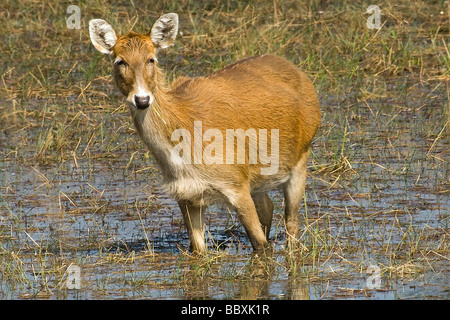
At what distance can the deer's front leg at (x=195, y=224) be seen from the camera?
311 inches

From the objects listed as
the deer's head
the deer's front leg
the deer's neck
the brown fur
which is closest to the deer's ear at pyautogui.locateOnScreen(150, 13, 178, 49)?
the deer's head

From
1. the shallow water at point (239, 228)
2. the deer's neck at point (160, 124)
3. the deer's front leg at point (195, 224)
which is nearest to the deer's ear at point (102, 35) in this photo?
the deer's neck at point (160, 124)

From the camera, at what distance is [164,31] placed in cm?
772

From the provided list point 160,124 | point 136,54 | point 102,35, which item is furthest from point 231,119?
point 102,35

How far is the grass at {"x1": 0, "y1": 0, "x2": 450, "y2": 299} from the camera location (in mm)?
7414

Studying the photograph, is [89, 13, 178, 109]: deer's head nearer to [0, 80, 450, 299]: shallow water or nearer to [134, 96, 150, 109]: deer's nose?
[134, 96, 150, 109]: deer's nose

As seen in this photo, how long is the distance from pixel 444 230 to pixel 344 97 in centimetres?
423

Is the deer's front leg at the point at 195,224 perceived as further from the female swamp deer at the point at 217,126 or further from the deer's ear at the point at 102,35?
the deer's ear at the point at 102,35

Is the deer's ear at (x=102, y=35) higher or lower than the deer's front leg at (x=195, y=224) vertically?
higher

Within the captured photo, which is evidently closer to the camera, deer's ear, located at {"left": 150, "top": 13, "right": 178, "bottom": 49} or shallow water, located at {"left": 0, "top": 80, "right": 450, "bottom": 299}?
shallow water, located at {"left": 0, "top": 80, "right": 450, "bottom": 299}

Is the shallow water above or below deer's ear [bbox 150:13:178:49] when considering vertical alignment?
below

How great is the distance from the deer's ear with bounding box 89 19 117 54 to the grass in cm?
162

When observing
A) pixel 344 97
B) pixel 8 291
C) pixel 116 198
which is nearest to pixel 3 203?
pixel 116 198

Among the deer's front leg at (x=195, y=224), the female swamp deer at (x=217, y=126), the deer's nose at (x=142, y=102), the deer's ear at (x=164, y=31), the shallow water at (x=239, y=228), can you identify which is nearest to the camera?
the deer's nose at (x=142, y=102)
